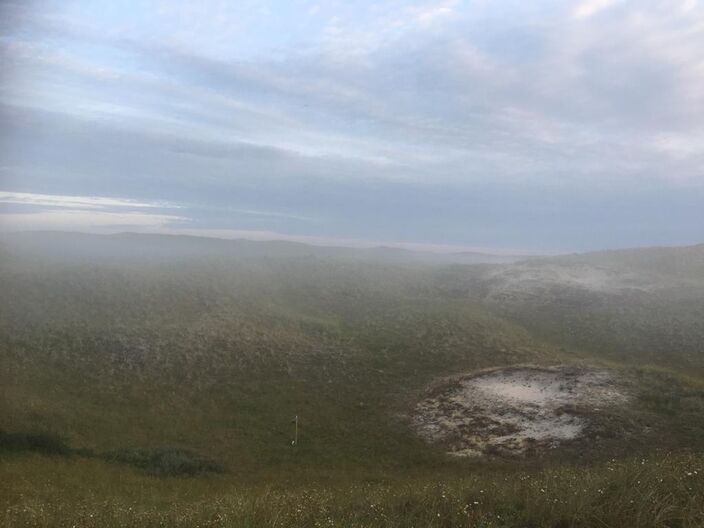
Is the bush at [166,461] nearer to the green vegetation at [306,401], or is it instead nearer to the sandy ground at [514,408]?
the green vegetation at [306,401]

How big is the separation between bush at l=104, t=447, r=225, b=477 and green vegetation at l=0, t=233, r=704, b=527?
120 millimetres

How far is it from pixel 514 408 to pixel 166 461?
18.8m

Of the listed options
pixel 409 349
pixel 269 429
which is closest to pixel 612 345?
pixel 409 349

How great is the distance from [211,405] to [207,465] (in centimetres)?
719

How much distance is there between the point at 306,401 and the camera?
1219 inches

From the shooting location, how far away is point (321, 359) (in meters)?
37.9

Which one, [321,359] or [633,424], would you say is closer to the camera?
[633,424]

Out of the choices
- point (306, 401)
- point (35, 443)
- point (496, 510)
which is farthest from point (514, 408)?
point (35, 443)

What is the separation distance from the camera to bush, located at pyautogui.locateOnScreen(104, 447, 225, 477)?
22406mm

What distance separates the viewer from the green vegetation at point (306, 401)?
9.84m

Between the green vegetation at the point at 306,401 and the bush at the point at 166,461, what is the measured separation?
12cm

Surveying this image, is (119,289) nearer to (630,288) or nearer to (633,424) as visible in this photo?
(633,424)

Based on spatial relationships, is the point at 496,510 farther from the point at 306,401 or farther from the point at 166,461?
the point at 306,401

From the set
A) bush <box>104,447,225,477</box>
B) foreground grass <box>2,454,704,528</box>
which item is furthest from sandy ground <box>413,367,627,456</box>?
foreground grass <box>2,454,704,528</box>
